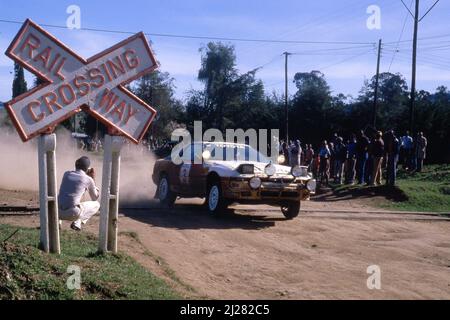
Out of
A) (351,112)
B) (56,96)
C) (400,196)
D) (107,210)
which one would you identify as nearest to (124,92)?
(56,96)

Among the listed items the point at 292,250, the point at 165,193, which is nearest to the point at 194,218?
the point at 165,193

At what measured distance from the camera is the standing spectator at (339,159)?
67.2 ft

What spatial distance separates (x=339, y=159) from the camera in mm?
20812

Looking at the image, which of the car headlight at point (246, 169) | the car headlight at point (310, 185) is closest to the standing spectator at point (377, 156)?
the car headlight at point (310, 185)

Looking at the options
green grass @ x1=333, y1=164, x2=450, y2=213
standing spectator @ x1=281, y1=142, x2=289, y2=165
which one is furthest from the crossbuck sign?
standing spectator @ x1=281, y1=142, x2=289, y2=165

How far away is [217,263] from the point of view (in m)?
8.70

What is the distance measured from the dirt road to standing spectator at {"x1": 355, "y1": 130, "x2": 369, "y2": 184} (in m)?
4.95

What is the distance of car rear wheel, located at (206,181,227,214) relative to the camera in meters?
12.1

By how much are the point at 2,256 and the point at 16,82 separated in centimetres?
5716

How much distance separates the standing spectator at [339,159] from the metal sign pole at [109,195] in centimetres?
1355

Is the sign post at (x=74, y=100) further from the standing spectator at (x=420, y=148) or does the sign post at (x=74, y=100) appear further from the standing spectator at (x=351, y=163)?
the standing spectator at (x=420, y=148)

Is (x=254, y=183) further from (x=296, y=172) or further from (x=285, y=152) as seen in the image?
(x=285, y=152)

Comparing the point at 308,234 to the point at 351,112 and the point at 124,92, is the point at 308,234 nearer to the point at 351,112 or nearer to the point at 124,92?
the point at 124,92

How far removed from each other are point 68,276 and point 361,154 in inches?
587
